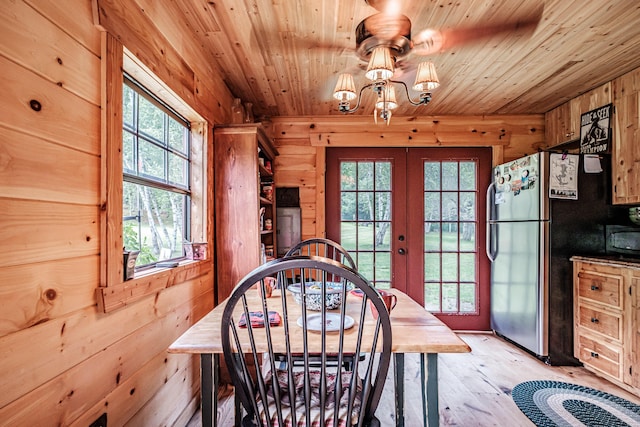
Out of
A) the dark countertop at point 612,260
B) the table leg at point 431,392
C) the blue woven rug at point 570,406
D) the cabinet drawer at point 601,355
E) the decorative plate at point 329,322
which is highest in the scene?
the dark countertop at point 612,260

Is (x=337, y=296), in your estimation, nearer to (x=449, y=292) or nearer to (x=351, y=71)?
(x=351, y=71)

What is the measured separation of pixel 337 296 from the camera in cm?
158

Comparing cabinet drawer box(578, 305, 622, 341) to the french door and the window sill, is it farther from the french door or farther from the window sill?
the window sill

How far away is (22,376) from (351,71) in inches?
97.9

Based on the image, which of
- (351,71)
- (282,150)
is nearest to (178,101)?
(351,71)

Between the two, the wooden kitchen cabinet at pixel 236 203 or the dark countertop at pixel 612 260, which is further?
the wooden kitchen cabinet at pixel 236 203

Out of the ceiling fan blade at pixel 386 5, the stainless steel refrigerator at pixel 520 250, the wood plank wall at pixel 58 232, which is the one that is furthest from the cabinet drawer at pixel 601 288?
the wood plank wall at pixel 58 232

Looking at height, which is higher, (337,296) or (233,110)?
(233,110)

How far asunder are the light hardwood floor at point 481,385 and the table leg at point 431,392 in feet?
2.87

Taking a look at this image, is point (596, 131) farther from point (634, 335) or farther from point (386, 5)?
point (386, 5)

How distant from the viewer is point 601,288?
2.42 metres

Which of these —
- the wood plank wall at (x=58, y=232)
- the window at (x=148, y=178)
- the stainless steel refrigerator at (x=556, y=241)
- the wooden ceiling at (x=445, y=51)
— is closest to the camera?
the wood plank wall at (x=58, y=232)

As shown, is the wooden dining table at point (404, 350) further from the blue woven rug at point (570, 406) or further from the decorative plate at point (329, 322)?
the blue woven rug at point (570, 406)

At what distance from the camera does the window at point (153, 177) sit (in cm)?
155
